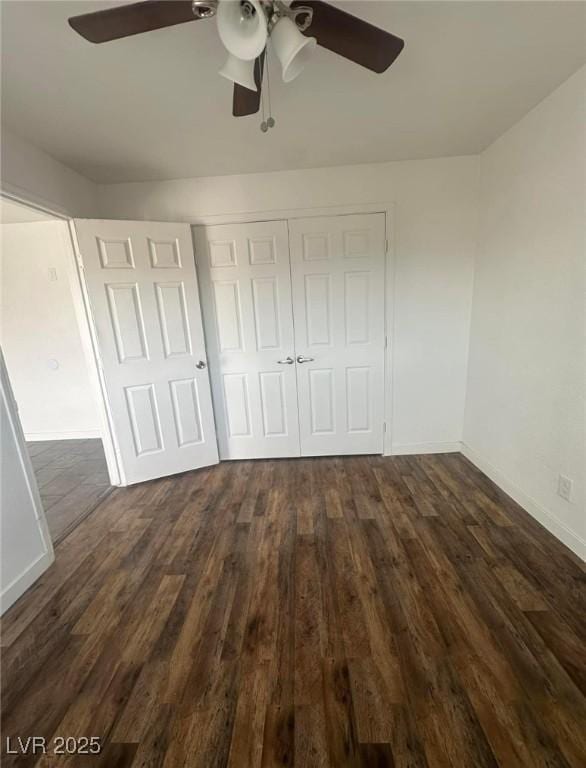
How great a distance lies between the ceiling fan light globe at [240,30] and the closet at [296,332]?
155cm

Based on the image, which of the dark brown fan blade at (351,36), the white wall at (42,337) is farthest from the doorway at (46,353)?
the dark brown fan blade at (351,36)

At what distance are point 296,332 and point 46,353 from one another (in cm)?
293

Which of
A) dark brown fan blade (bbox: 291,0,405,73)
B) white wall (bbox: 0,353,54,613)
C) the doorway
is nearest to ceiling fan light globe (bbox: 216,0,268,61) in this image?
dark brown fan blade (bbox: 291,0,405,73)

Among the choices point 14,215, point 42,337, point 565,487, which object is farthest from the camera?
point 42,337

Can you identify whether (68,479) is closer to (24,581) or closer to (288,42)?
(24,581)

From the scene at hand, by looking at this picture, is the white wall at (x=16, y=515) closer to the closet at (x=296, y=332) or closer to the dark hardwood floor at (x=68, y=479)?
the dark hardwood floor at (x=68, y=479)

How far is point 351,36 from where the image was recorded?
1021 millimetres

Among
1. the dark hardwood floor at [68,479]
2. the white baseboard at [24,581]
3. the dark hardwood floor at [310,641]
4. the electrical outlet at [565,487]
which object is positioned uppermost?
the electrical outlet at [565,487]

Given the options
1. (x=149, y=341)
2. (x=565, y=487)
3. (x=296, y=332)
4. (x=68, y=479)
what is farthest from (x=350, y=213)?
(x=68, y=479)

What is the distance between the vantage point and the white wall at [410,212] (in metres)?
2.43

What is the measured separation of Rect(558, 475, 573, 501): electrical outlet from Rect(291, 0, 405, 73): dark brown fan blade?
6.99ft

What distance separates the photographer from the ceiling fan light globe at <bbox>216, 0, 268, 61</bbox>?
946mm

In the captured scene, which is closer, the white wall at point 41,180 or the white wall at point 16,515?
the white wall at point 16,515

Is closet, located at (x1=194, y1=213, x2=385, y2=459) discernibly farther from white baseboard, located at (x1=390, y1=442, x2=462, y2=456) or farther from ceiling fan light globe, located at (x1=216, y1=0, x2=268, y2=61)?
ceiling fan light globe, located at (x1=216, y1=0, x2=268, y2=61)
